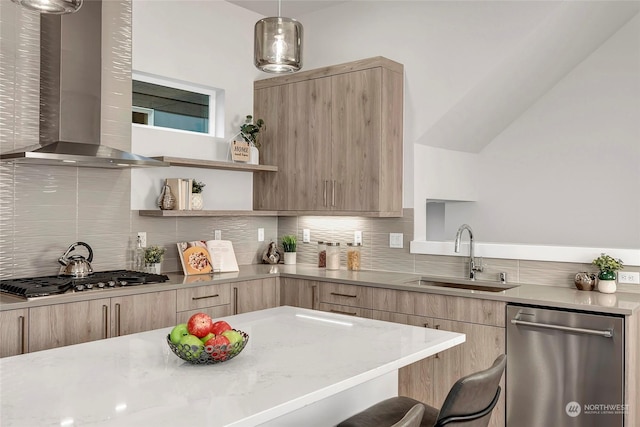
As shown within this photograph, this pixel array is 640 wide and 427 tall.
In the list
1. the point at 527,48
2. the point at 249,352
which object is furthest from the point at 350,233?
the point at 249,352

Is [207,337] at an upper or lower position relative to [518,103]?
lower

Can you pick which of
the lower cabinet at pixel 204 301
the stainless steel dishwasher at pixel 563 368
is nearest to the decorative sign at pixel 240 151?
the lower cabinet at pixel 204 301

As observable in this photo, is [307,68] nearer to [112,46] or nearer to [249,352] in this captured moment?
[112,46]

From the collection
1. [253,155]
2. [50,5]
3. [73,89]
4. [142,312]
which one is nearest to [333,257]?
[253,155]

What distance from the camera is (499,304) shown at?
3.12 m

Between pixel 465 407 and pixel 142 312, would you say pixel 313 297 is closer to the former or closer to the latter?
pixel 142 312

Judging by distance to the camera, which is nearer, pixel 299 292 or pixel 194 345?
pixel 194 345

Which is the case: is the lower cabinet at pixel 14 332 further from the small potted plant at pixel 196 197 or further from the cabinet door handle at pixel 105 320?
the small potted plant at pixel 196 197

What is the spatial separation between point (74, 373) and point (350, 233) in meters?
3.01

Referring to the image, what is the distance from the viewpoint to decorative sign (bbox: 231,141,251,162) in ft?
14.5

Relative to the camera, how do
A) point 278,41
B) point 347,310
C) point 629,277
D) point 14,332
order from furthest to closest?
point 347,310
point 629,277
point 14,332
point 278,41

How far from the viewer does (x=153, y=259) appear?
152 inches

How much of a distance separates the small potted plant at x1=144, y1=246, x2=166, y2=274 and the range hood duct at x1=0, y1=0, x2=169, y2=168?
0.69 meters

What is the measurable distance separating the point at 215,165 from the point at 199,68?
84cm
